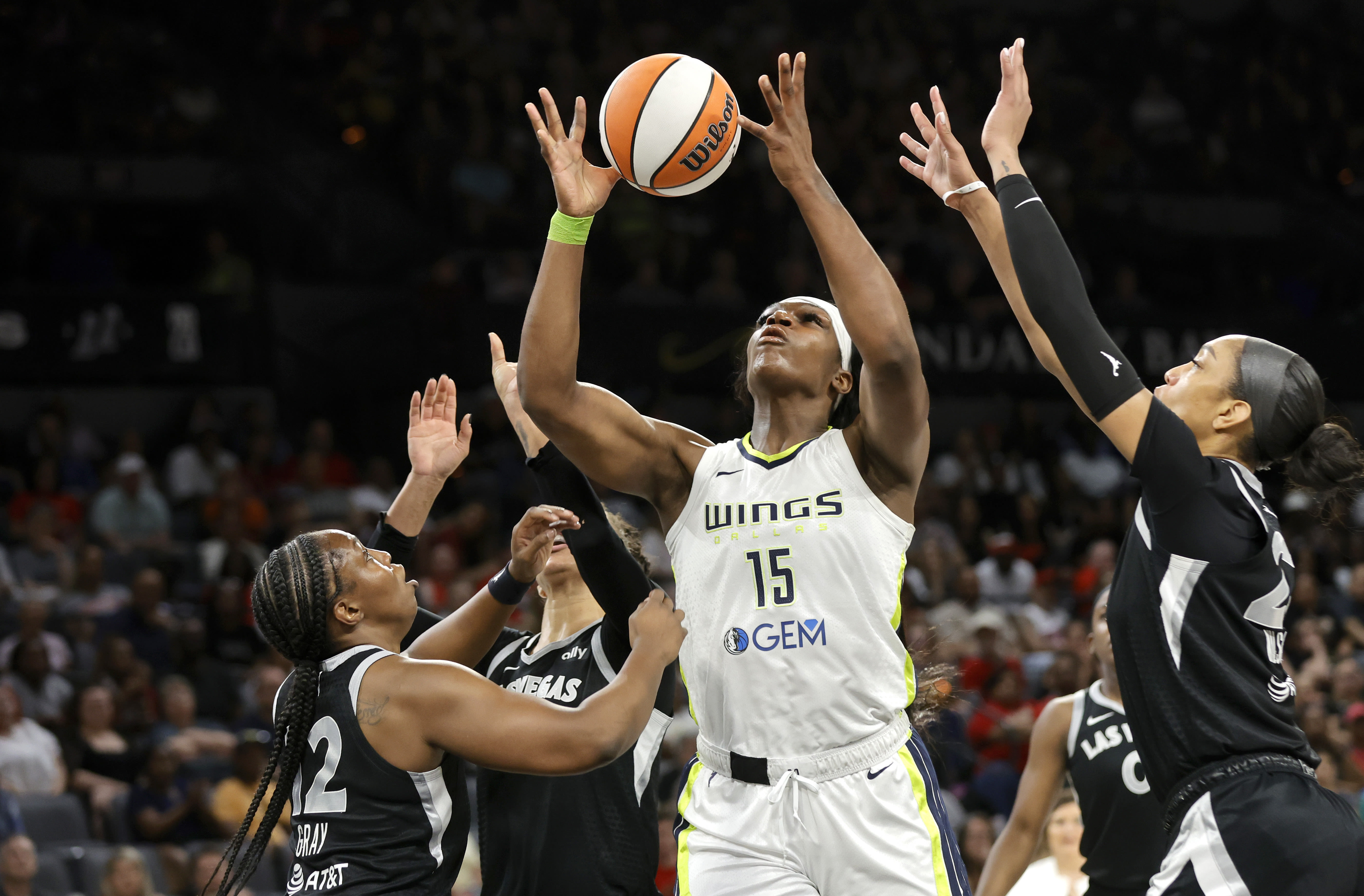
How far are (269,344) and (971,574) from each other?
685 cm

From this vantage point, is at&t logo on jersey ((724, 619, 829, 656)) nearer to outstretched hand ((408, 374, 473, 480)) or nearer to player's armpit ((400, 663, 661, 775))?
player's armpit ((400, 663, 661, 775))

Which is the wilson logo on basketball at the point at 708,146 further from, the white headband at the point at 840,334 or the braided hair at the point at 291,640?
the braided hair at the point at 291,640

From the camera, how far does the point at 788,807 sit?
374 centimetres

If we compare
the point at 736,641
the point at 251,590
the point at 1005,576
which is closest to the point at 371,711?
the point at 736,641

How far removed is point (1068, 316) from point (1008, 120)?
61 cm

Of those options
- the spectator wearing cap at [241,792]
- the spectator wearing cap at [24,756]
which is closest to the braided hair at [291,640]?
the spectator wearing cap at [241,792]

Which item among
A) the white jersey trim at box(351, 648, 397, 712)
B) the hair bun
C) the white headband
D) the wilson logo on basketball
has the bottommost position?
the white jersey trim at box(351, 648, 397, 712)

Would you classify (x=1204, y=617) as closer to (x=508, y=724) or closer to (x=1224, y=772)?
(x=1224, y=772)

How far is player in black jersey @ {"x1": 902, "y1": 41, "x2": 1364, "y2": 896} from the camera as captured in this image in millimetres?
3094

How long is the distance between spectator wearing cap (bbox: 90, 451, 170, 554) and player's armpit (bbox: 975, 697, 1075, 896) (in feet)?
26.8

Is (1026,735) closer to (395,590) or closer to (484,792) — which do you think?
(484,792)

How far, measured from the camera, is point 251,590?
23.4ft

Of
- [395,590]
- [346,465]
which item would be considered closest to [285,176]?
[346,465]

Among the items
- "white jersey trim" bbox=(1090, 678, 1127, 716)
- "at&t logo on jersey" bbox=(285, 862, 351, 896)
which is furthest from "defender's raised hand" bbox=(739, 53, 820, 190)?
"white jersey trim" bbox=(1090, 678, 1127, 716)
